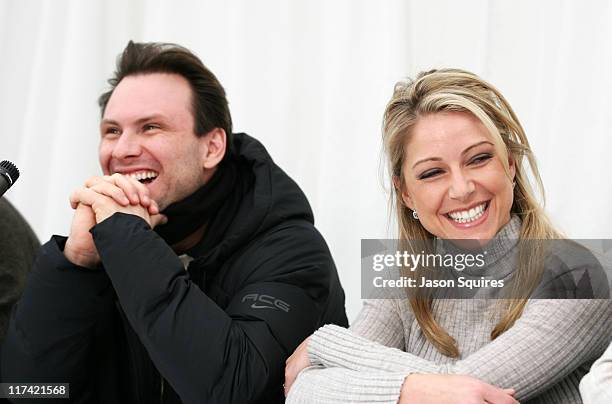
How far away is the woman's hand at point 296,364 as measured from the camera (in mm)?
1350

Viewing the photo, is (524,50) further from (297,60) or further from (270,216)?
(270,216)

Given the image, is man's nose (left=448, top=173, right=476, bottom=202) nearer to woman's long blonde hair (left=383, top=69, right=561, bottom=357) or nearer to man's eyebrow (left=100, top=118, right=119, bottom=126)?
woman's long blonde hair (left=383, top=69, right=561, bottom=357)

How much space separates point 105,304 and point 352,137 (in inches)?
35.6

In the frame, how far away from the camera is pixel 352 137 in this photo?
2246mm

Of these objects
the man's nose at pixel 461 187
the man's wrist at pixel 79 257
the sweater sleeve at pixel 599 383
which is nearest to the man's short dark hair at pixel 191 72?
the man's wrist at pixel 79 257

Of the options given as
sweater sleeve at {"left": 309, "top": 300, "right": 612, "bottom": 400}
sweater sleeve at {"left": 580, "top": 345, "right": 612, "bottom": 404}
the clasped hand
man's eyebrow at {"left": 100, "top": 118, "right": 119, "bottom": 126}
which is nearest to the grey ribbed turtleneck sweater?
sweater sleeve at {"left": 309, "top": 300, "right": 612, "bottom": 400}

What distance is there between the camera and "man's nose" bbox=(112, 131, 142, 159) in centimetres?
171

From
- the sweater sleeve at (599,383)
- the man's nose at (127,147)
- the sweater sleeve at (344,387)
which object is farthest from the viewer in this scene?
the man's nose at (127,147)

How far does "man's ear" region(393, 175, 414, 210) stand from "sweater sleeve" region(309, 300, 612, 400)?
0.29 m

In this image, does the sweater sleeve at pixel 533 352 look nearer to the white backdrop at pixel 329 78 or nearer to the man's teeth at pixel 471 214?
the man's teeth at pixel 471 214

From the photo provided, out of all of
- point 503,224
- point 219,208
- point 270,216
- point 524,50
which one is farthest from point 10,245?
point 524,50

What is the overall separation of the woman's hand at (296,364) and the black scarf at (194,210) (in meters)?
0.44

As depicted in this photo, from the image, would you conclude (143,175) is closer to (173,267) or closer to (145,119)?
(145,119)

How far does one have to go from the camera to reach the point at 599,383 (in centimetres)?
105
